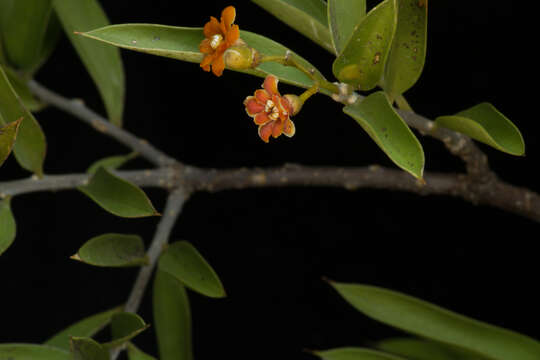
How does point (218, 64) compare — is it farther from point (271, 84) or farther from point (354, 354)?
point (354, 354)

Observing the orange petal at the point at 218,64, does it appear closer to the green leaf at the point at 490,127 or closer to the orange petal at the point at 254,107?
the orange petal at the point at 254,107

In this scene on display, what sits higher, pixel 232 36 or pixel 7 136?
pixel 232 36

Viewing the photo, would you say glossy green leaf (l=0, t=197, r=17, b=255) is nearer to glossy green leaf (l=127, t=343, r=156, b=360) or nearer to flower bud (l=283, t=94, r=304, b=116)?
glossy green leaf (l=127, t=343, r=156, b=360)

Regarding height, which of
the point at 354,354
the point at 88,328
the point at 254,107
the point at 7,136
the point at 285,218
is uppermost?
the point at 254,107

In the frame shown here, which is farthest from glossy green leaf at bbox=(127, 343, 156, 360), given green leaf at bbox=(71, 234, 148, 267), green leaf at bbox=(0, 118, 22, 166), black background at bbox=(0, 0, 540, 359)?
black background at bbox=(0, 0, 540, 359)

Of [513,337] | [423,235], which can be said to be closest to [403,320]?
[513,337]

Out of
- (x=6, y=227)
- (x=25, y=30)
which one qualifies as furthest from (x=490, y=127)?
(x=25, y=30)

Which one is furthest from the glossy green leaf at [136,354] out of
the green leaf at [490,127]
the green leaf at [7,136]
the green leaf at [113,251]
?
the green leaf at [490,127]

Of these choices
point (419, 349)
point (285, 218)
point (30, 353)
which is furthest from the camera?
point (285, 218)
